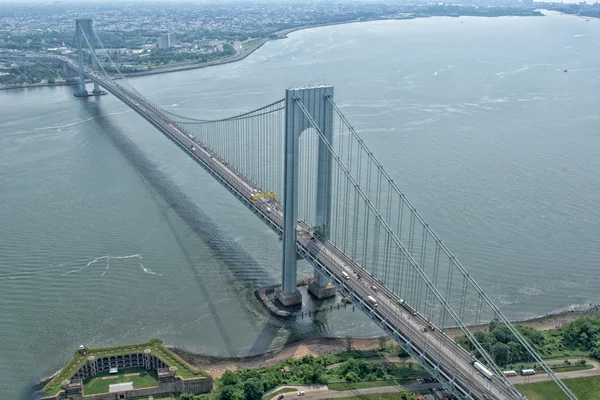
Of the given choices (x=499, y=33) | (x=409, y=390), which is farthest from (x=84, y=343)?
(x=499, y=33)

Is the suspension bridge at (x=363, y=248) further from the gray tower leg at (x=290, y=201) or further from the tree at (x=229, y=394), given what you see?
the tree at (x=229, y=394)

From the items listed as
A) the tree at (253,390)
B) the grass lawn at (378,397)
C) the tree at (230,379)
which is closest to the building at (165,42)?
the tree at (230,379)

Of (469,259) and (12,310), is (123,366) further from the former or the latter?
Result: (469,259)

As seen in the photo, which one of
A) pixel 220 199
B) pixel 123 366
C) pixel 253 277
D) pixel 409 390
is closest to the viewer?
pixel 409 390

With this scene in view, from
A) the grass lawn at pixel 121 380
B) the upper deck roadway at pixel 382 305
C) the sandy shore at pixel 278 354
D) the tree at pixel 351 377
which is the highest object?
the upper deck roadway at pixel 382 305

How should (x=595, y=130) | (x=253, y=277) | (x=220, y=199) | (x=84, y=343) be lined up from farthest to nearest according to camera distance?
(x=595, y=130), (x=220, y=199), (x=253, y=277), (x=84, y=343)

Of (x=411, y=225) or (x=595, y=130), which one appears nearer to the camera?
(x=411, y=225)

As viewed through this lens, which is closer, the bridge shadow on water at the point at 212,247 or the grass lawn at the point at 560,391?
the grass lawn at the point at 560,391
